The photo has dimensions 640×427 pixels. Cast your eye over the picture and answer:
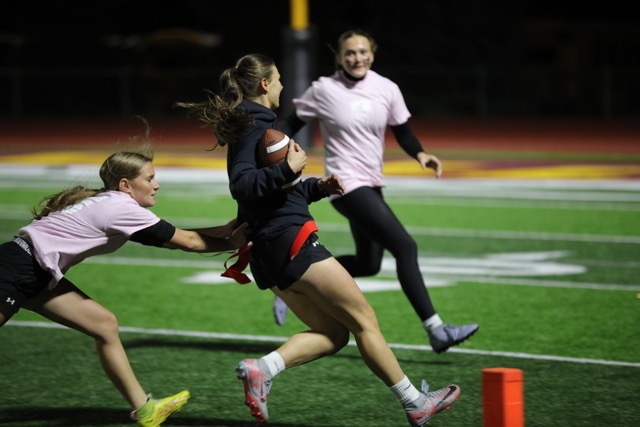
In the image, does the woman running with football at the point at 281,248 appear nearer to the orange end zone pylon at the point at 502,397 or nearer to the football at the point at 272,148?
the football at the point at 272,148

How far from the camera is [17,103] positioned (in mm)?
39531

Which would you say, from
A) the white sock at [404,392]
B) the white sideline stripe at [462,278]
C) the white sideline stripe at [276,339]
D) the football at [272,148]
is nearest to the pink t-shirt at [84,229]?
the football at [272,148]

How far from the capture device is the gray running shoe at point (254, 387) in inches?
219

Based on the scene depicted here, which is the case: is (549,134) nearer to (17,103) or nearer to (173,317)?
(17,103)

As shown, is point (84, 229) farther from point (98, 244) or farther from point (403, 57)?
point (403, 57)

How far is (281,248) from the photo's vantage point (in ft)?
18.4

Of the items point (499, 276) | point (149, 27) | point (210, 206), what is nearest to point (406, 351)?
point (499, 276)

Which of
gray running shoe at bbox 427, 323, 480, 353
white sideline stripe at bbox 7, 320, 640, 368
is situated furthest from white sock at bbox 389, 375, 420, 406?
white sideline stripe at bbox 7, 320, 640, 368

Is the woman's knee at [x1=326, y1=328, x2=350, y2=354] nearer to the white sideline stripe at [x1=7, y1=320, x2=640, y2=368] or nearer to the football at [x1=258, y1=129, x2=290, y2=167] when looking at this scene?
the football at [x1=258, y1=129, x2=290, y2=167]

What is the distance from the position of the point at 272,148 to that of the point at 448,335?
2.27 m

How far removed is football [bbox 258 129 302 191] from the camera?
5.54 metres

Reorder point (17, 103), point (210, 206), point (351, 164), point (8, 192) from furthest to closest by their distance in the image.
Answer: point (17, 103)
point (8, 192)
point (210, 206)
point (351, 164)

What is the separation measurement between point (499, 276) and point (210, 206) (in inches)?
244

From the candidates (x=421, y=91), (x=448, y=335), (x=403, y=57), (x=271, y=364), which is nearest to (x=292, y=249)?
(x=271, y=364)
